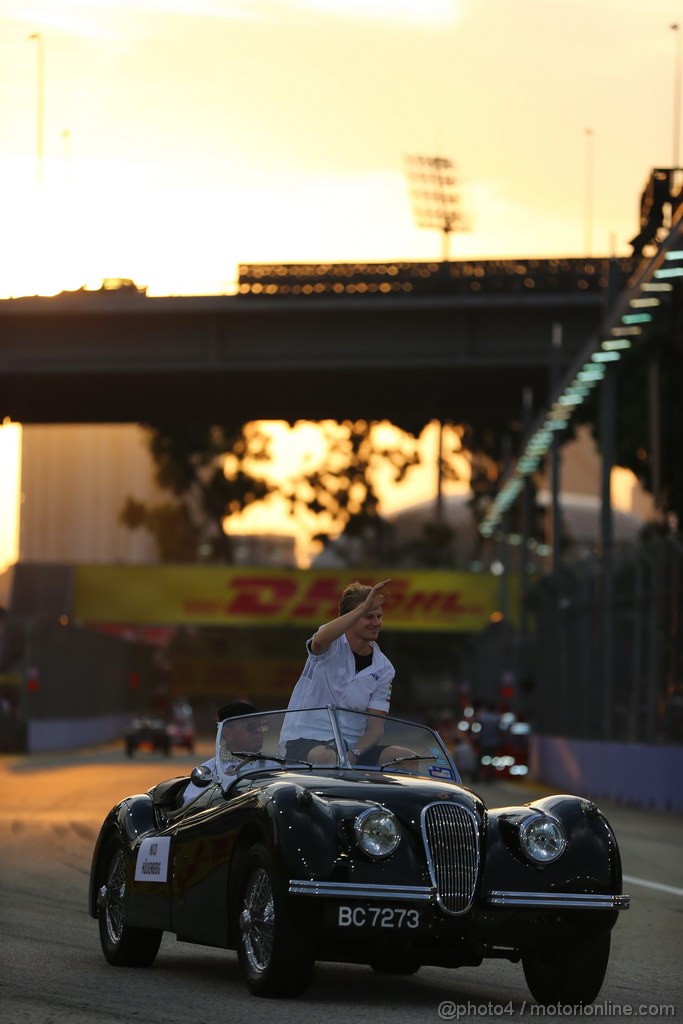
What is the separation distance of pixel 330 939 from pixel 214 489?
84.1 m

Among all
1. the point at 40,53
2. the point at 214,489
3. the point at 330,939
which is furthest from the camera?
the point at 214,489

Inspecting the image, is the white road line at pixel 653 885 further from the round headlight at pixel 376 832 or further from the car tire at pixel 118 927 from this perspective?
the round headlight at pixel 376 832

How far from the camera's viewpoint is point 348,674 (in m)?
10.0

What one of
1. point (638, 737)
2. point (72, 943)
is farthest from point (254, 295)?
point (72, 943)

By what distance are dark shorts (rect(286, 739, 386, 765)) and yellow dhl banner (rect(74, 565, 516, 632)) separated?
5347 cm

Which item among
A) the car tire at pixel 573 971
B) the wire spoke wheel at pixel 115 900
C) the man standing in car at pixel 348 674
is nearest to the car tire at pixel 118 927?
the wire spoke wheel at pixel 115 900

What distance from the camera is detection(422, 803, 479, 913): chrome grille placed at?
844 cm

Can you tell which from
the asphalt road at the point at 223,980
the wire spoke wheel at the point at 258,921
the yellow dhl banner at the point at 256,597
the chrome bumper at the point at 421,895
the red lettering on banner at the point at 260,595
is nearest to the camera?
the asphalt road at the point at 223,980

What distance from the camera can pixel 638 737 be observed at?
95.3ft

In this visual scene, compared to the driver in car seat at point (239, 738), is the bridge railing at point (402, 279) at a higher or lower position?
higher

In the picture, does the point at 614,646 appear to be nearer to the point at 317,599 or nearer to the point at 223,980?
the point at 223,980

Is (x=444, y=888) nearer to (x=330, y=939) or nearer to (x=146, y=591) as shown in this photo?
(x=330, y=939)

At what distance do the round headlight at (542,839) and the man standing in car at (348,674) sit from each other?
108 centimetres

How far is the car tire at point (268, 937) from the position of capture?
8.37 metres
